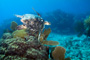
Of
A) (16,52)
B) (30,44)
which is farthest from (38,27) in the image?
(16,52)

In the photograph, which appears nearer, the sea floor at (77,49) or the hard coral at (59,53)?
the hard coral at (59,53)

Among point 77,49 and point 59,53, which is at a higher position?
point 77,49

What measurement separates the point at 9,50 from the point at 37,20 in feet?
6.32

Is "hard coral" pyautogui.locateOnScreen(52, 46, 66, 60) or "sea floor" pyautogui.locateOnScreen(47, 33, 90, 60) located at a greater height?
"sea floor" pyautogui.locateOnScreen(47, 33, 90, 60)

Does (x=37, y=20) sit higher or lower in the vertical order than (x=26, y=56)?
Result: higher

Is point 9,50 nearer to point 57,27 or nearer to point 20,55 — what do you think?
point 20,55

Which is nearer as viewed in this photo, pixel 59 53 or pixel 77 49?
pixel 59 53

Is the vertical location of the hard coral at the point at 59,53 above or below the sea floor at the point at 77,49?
below

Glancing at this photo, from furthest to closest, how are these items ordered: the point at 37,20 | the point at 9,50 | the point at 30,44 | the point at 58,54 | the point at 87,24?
1. the point at 87,24
2. the point at 37,20
3. the point at 58,54
4. the point at 30,44
5. the point at 9,50

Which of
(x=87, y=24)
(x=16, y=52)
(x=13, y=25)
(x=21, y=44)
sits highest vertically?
(x=87, y=24)

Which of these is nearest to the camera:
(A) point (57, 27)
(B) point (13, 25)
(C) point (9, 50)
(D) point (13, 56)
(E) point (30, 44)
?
(D) point (13, 56)

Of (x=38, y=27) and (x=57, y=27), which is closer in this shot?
(x=38, y=27)

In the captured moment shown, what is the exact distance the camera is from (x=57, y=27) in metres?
17.0

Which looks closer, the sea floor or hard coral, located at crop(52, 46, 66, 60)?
hard coral, located at crop(52, 46, 66, 60)
